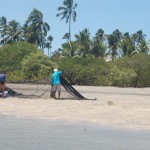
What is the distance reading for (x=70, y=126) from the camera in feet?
41.9

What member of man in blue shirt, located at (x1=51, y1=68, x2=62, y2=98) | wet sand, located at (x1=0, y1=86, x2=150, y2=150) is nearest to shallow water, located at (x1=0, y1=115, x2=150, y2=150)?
wet sand, located at (x1=0, y1=86, x2=150, y2=150)

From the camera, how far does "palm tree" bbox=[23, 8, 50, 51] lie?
83.9 meters

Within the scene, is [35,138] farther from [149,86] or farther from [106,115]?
[149,86]

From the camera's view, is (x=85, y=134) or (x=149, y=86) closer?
(x=85, y=134)

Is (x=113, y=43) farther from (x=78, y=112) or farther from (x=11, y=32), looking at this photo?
(x=78, y=112)

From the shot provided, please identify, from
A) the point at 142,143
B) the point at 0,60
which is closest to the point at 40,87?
the point at 142,143

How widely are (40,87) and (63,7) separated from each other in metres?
→ 67.5

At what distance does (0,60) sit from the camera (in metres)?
53.9

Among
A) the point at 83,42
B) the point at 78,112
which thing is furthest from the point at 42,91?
the point at 83,42

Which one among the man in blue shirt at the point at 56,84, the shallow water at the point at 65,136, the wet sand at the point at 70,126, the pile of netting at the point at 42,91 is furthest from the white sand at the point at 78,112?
the pile of netting at the point at 42,91

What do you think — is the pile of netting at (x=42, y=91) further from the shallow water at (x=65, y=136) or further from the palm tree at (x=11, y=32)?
the palm tree at (x=11, y=32)

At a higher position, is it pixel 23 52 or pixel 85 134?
pixel 23 52

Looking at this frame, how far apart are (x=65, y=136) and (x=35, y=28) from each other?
75.2m

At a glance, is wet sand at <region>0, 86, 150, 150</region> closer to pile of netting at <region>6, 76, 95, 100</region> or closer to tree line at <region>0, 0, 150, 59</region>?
pile of netting at <region>6, 76, 95, 100</region>
